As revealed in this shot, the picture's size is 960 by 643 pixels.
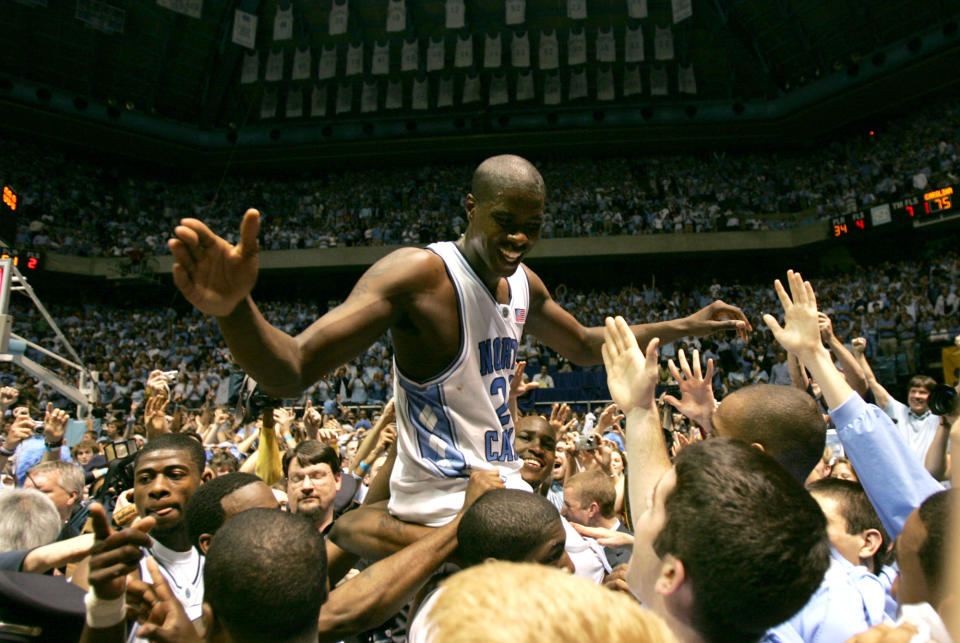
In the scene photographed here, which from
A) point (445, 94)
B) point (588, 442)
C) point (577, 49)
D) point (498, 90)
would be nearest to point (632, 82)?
point (577, 49)

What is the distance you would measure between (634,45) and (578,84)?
248cm

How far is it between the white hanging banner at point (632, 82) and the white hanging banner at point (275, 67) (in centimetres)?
1132

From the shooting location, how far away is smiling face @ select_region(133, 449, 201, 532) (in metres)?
3.03

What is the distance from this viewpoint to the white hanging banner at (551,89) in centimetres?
2412

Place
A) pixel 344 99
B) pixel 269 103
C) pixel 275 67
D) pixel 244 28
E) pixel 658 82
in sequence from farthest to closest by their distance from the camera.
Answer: pixel 269 103 → pixel 344 99 → pixel 658 82 → pixel 275 67 → pixel 244 28

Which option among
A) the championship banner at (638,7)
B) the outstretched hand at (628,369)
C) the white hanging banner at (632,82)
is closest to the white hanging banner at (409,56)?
the championship banner at (638,7)

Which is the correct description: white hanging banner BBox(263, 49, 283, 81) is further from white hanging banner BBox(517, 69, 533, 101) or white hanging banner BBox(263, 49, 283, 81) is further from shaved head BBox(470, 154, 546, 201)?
shaved head BBox(470, 154, 546, 201)

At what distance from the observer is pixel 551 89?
24.3 m

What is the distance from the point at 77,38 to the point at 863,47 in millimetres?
24443

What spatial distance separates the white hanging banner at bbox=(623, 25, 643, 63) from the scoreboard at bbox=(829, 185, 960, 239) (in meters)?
7.69

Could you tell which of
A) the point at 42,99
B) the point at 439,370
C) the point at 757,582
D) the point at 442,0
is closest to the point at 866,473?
the point at 757,582

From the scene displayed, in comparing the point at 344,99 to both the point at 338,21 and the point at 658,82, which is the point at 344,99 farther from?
the point at 658,82

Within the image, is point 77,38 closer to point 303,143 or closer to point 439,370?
point 303,143

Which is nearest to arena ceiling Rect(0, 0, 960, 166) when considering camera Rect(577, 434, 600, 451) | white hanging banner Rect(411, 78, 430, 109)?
white hanging banner Rect(411, 78, 430, 109)
